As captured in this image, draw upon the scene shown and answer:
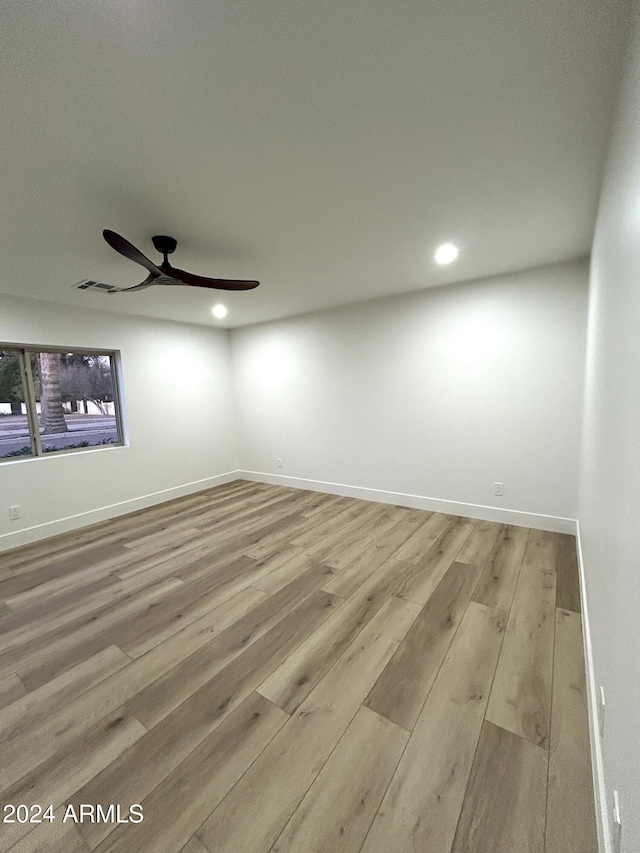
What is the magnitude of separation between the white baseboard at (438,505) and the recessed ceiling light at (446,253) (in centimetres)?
239

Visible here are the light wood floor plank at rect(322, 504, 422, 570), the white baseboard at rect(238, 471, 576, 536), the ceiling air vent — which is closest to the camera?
the light wood floor plank at rect(322, 504, 422, 570)

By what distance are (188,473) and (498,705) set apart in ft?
14.2

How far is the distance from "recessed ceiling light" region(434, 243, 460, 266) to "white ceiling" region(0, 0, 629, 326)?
0.12 metres

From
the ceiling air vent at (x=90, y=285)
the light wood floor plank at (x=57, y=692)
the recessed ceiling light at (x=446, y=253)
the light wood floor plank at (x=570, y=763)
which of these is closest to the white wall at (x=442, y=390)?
the recessed ceiling light at (x=446, y=253)

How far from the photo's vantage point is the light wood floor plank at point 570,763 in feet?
3.32

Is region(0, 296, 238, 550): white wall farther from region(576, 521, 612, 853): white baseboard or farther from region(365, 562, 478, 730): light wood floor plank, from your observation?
region(576, 521, 612, 853): white baseboard

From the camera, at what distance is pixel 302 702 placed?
148 cm

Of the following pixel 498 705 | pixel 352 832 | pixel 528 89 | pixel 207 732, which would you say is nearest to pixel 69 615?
pixel 207 732

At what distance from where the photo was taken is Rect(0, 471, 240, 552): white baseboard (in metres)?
3.25

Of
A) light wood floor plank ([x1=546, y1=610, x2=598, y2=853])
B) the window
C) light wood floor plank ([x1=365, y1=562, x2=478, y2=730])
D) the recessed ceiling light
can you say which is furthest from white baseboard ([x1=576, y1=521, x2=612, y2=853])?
the window

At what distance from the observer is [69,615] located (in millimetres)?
2180

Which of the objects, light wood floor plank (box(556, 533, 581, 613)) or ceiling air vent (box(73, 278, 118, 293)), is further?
ceiling air vent (box(73, 278, 118, 293))

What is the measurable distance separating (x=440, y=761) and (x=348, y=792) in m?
0.36

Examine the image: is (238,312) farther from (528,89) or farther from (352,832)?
(352,832)
